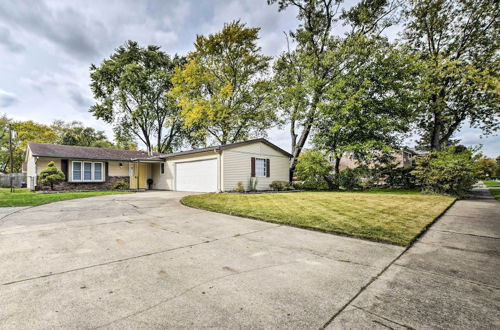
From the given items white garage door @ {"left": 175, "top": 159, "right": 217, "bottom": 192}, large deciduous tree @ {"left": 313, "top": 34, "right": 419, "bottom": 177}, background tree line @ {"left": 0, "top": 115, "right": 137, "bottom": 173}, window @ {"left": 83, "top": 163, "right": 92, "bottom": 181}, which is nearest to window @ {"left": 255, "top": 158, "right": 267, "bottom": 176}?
white garage door @ {"left": 175, "top": 159, "right": 217, "bottom": 192}

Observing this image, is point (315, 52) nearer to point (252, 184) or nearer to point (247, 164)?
point (247, 164)

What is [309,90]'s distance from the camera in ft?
56.1

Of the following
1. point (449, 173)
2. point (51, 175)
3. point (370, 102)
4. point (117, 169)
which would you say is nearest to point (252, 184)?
point (370, 102)

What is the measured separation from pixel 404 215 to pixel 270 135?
57.9ft

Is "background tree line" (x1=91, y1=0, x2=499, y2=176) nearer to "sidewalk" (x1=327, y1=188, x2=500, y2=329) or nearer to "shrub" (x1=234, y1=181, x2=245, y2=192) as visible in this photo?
"shrub" (x1=234, y1=181, x2=245, y2=192)

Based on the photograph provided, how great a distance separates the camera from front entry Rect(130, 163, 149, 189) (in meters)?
18.4

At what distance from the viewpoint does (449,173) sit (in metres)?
10.6

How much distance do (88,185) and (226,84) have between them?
14037 mm

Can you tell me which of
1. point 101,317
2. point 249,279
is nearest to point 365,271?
point 249,279

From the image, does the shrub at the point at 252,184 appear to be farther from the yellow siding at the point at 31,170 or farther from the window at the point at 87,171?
A: the yellow siding at the point at 31,170

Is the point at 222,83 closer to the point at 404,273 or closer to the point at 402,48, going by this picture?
the point at 402,48

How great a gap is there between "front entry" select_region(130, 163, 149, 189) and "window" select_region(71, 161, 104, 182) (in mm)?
2148

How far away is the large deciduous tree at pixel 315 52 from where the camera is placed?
55.8ft

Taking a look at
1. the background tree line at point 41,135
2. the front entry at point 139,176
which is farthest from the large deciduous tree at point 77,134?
the front entry at point 139,176
